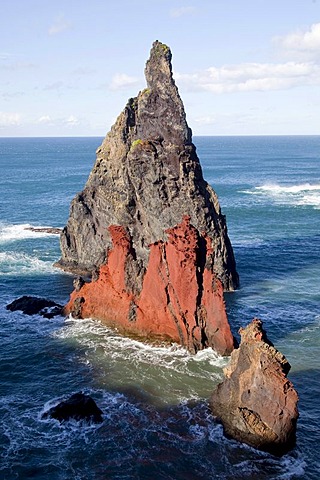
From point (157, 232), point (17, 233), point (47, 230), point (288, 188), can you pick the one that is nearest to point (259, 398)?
point (157, 232)

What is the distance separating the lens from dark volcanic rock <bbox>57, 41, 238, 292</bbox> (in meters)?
66.2

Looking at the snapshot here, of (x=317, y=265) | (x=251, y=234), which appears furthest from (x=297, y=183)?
(x=317, y=265)

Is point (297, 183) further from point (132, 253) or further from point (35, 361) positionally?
point (35, 361)

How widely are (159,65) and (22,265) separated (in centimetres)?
3857

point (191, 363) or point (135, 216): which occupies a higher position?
point (135, 216)

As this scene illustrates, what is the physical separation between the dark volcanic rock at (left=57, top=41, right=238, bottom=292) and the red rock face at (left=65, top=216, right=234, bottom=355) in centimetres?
207

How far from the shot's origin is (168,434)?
139 feet

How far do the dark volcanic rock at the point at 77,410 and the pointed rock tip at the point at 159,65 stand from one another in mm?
40849

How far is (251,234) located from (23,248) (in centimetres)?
4349

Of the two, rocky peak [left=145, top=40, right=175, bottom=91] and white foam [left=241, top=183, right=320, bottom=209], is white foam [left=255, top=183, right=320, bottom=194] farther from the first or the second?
rocky peak [left=145, top=40, right=175, bottom=91]

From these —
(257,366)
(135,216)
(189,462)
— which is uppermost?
(135,216)

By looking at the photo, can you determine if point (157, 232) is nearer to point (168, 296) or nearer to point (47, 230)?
point (168, 296)

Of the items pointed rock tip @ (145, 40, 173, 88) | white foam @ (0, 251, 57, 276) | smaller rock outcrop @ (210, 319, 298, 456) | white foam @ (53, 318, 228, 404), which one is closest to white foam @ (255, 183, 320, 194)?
white foam @ (0, 251, 57, 276)

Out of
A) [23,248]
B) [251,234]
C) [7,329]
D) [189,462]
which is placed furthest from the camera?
[251,234]
